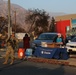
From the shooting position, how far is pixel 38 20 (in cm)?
8712

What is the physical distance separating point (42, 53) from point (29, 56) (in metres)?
1.19

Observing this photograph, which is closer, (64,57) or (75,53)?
(64,57)

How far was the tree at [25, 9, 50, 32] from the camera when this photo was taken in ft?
286

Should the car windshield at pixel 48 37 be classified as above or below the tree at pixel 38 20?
below

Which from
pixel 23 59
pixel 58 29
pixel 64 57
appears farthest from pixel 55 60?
pixel 58 29

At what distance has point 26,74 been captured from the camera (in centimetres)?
1301

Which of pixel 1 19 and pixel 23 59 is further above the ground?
pixel 1 19

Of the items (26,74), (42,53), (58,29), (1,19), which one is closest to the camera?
(26,74)

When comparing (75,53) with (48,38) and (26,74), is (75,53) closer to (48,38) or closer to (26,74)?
(48,38)

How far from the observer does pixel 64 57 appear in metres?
20.0

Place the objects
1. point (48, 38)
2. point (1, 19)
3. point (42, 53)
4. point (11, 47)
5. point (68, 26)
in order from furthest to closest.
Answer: point (1, 19), point (68, 26), point (48, 38), point (42, 53), point (11, 47)

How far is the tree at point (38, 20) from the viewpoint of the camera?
286ft

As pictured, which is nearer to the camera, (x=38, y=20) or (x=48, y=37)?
(x=48, y=37)

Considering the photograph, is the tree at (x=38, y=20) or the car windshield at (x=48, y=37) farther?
the tree at (x=38, y=20)
